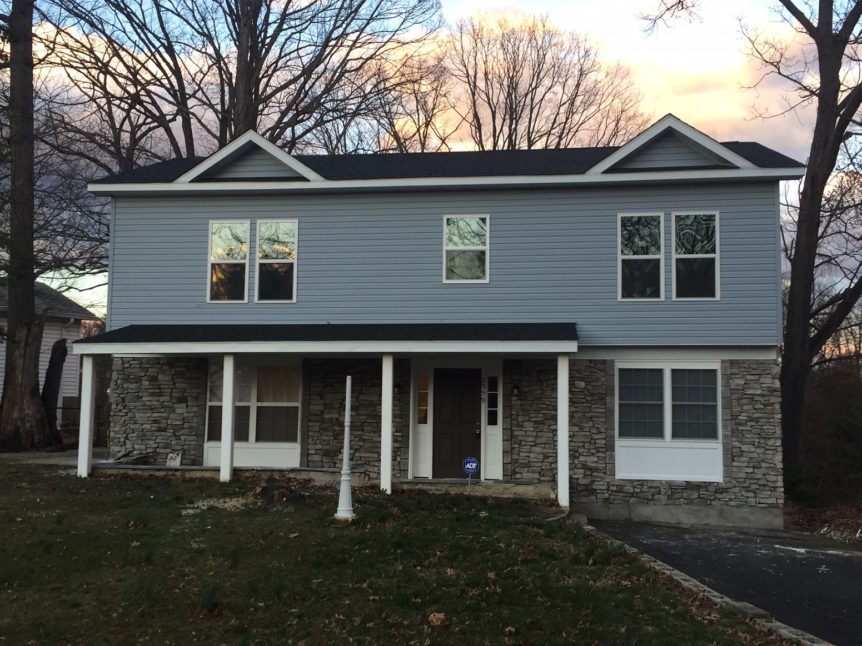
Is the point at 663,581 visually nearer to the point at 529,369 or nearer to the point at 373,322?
Answer: the point at 529,369

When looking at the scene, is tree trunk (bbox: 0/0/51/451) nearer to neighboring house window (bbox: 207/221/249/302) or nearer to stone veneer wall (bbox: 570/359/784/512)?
neighboring house window (bbox: 207/221/249/302)

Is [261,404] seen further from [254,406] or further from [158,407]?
[158,407]

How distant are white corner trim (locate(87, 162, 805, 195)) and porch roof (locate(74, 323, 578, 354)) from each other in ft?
7.89

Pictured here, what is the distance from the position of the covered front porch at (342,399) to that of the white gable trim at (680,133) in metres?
2.82

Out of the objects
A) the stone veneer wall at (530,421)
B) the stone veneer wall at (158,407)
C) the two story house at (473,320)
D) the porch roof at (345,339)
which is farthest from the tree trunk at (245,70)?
the stone veneer wall at (530,421)

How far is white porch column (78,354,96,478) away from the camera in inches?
492

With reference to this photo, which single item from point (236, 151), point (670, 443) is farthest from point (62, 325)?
point (670, 443)

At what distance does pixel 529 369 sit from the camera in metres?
13.1

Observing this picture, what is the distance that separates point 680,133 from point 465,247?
13.3 feet

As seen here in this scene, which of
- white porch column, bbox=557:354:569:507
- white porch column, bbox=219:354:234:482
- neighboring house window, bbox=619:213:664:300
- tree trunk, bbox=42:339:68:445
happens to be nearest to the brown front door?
white porch column, bbox=557:354:569:507

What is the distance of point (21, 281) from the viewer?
57.2 ft

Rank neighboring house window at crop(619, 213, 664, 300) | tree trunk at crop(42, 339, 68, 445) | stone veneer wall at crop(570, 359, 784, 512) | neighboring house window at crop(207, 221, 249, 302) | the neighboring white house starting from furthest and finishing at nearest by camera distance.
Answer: the neighboring white house → tree trunk at crop(42, 339, 68, 445) → neighboring house window at crop(207, 221, 249, 302) → neighboring house window at crop(619, 213, 664, 300) → stone veneer wall at crop(570, 359, 784, 512)

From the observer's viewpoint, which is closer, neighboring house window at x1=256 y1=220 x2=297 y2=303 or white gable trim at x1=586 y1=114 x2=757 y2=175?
white gable trim at x1=586 y1=114 x2=757 y2=175

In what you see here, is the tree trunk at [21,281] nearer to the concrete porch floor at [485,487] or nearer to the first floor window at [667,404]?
the concrete porch floor at [485,487]
